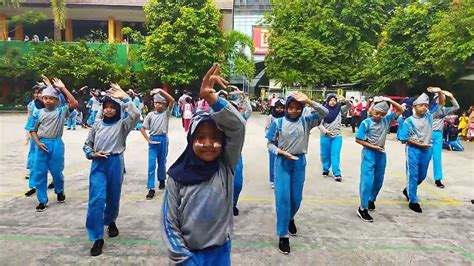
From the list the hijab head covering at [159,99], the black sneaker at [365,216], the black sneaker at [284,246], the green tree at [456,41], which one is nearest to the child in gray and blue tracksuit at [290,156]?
the black sneaker at [284,246]

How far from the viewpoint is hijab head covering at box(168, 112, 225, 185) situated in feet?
7.77

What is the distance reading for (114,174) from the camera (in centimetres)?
448

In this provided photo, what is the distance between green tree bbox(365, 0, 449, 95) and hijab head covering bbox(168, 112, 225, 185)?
817 inches

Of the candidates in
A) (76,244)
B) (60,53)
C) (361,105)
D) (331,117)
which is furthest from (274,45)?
(76,244)

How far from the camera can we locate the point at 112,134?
Result: 4.51 meters

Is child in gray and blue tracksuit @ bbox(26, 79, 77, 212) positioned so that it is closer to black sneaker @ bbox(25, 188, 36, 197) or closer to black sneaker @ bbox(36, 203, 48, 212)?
black sneaker @ bbox(36, 203, 48, 212)

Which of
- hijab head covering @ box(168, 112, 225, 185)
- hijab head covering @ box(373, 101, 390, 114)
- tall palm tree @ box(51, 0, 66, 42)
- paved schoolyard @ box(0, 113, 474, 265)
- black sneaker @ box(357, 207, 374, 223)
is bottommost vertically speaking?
paved schoolyard @ box(0, 113, 474, 265)

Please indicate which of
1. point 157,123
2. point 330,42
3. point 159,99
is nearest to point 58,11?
point 330,42

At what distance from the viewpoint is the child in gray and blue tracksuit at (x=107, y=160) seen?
421 cm

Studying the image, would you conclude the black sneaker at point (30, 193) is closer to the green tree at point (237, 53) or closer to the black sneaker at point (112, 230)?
the black sneaker at point (112, 230)

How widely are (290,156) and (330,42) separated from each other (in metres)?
24.2

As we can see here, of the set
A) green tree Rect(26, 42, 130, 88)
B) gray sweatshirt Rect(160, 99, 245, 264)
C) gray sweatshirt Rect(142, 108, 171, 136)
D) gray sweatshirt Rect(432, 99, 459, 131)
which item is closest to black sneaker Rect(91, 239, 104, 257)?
gray sweatshirt Rect(160, 99, 245, 264)

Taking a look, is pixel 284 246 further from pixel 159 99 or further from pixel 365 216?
pixel 159 99

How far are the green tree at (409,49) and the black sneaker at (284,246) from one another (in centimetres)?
1901
